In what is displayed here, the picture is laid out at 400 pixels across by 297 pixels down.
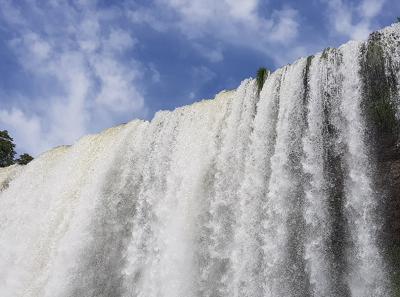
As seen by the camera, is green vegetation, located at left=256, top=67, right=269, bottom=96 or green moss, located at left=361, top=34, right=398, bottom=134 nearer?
green moss, located at left=361, top=34, right=398, bottom=134

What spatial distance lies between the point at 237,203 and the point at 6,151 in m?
25.8

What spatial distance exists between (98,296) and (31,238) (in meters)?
3.65

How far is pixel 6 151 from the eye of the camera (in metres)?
33.9

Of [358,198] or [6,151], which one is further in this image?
[6,151]

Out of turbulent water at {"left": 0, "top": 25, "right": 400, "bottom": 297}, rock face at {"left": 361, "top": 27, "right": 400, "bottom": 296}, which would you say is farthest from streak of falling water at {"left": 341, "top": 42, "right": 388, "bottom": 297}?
rock face at {"left": 361, "top": 27, "right": 400, "bottom": 296}

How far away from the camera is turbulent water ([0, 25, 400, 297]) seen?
9875 mm

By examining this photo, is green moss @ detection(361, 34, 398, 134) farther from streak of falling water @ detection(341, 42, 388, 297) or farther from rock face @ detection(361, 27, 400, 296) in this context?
streak of falling water @ detection(341, 42, 388, 297)

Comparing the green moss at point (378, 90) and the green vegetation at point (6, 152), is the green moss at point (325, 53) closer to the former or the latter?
the green moss at point (378, 90)

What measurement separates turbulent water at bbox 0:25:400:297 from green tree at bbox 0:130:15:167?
741 inches

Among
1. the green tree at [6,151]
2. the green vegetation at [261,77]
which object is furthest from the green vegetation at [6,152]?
the green vegetation at [261,77]

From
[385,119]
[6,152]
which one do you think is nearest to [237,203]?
[385,119]

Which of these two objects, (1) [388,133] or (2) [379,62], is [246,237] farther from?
(2) [379,62]

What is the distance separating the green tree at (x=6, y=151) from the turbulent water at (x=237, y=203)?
741 inches

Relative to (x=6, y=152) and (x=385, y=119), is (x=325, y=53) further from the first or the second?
(x=6, y=152)
